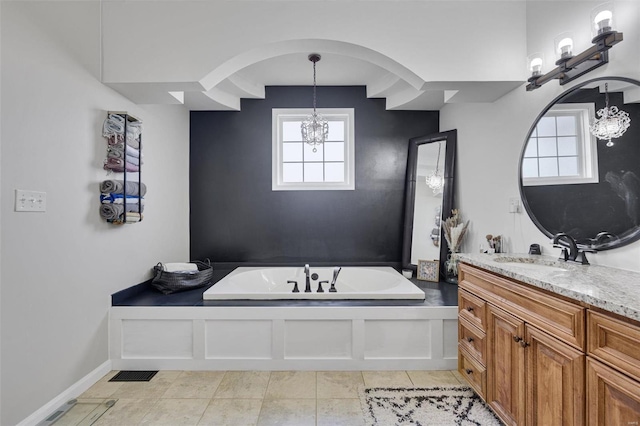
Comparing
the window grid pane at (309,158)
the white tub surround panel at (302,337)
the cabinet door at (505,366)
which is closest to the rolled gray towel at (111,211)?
the white tub surround panel at (302,337)

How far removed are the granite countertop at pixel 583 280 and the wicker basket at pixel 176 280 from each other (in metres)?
2.28

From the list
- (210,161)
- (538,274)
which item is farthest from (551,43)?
(210,161)

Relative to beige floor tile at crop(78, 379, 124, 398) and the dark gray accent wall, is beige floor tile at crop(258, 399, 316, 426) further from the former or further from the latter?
the dark gray accent wall

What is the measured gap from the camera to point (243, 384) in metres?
2.15

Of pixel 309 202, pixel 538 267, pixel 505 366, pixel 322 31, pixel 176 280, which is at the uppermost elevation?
pixel 322 31

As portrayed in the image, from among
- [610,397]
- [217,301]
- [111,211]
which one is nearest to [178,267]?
[217,301]

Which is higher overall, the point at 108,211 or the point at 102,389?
the point at 108,211

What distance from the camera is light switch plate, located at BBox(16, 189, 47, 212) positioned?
1.67 meters

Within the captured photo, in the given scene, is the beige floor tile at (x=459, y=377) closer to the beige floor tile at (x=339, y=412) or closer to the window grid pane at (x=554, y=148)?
the beige floor tile at (x=339, y=412)

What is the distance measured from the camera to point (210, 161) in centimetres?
364

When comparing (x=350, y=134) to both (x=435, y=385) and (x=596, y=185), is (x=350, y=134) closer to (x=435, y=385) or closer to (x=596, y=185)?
(x=596, y=185)

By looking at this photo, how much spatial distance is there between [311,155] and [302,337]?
214cm

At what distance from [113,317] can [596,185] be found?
3238mm

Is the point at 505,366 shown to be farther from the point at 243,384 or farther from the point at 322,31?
the point at 322,31
